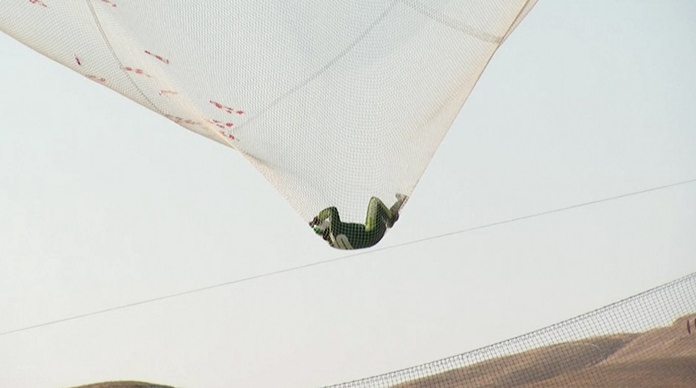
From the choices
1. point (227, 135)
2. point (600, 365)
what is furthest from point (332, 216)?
point (600, 365)

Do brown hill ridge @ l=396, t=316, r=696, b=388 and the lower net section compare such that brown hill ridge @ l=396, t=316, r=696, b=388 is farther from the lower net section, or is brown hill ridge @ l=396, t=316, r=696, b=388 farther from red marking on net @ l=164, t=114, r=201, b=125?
red marking on net @ l=164, t=114, r=201, b=125

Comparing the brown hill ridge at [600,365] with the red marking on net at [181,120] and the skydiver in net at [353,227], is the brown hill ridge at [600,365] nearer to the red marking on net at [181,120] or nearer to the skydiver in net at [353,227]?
the skydiver in net at [353,227]

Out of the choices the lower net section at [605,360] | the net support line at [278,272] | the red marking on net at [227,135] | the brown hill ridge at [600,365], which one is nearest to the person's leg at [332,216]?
the red marking on net at [227,135]

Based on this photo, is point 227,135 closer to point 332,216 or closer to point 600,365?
point 332,216

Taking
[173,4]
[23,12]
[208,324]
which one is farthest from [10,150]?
[173,4]

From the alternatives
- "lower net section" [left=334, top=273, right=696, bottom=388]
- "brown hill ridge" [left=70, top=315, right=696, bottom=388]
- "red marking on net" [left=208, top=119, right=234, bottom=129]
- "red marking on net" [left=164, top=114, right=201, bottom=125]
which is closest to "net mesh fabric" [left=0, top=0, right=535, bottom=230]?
"red marking on net" [left=208, top=119, right=234, bottom=129]

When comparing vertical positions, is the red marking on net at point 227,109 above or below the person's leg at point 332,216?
above
